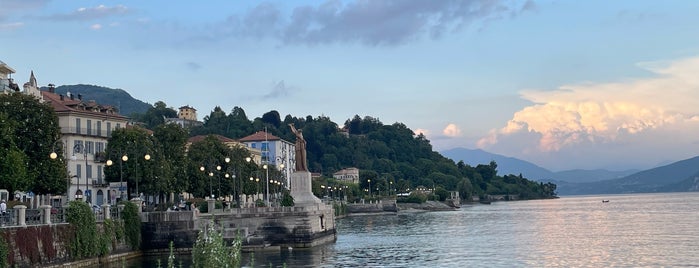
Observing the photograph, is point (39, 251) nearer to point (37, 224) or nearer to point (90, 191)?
point (37, 224)

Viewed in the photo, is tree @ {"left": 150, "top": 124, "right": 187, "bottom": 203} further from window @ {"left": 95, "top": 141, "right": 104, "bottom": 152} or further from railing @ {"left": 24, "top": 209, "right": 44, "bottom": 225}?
railing @ {"left": 24, "top": 209, "right": 44, "bottom": 225}

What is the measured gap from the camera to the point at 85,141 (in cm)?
9706

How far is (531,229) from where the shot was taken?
111625 mm

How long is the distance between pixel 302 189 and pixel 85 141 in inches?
Result: 1182

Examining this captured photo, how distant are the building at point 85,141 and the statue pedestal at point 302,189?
2374 cm

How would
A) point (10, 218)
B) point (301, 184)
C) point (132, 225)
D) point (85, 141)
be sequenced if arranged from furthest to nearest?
point (85, 141) → point (301, 184) → point (132, 225) → point (10, 218)

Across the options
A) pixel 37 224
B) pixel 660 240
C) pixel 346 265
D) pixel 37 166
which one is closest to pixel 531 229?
pixel 660 240

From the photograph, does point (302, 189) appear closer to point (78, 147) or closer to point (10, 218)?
point (78, 147)

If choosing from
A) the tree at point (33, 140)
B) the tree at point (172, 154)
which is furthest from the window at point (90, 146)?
the tree at point (33, 140)

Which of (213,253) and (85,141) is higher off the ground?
(85,141)

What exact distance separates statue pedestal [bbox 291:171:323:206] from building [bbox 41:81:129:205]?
2374cm

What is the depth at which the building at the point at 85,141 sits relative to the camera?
311 feet

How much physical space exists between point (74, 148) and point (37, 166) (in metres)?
21.1

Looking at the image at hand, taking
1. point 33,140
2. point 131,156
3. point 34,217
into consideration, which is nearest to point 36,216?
point 34,217
